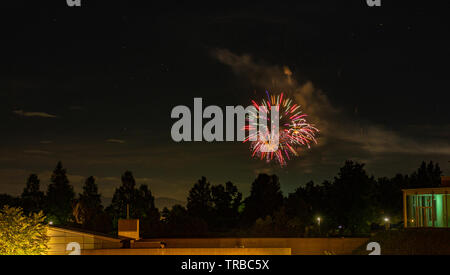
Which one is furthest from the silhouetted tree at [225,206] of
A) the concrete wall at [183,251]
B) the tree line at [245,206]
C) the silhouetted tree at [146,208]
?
the concrete wall at [183,251]

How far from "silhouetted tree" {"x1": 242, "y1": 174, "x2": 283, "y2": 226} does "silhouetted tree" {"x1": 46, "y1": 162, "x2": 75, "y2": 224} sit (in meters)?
28.3

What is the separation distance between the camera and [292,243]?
44281 mm

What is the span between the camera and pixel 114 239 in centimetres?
3784

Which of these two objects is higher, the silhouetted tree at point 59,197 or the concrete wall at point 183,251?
the silhouetted tree at point 59,197

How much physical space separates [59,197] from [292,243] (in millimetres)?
55008

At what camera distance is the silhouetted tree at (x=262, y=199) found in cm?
8781

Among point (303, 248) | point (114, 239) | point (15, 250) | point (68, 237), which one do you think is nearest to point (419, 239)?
point (303, 248)

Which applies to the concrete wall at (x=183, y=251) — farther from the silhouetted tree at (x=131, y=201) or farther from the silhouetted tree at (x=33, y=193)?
the silhouetted tree at (x=33, y=193)

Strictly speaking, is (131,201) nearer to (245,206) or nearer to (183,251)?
(245,206)

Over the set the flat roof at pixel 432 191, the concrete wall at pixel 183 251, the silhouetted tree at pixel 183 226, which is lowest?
the concrete wall at pixel 183 251
